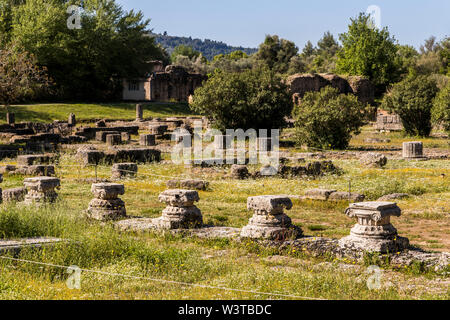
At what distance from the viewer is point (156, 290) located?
7371 millimetres

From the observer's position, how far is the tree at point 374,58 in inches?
2537

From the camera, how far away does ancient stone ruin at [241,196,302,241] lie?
10016 millimetres

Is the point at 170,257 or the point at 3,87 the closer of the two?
the point at 170,257

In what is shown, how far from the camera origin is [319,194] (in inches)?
624

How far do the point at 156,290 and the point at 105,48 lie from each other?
153ft

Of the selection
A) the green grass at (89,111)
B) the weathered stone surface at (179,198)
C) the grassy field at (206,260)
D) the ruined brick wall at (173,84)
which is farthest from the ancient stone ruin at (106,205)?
the ruined brick wall at (173,84)

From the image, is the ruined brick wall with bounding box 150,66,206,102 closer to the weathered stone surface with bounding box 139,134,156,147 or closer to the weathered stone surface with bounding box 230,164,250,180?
the weathered stone surface with bounding box 139,134,156,147

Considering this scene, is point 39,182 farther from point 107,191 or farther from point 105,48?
point 105,48

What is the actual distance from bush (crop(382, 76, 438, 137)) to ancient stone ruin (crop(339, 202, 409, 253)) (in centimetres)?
2458

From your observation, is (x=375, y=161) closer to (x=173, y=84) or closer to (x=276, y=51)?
(x=173, y=84)

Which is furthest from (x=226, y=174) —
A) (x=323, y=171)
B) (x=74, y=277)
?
(x=74, y=277)

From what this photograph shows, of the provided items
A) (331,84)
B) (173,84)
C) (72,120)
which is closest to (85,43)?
(173,84)

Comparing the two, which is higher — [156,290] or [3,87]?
[3,87]

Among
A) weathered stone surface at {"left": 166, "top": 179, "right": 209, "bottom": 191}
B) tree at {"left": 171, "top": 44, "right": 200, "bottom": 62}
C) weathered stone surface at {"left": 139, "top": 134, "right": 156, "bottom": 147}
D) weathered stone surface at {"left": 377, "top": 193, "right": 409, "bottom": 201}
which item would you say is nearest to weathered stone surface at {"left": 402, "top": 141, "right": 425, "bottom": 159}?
weathered stone surface at {"left": 377, "top": 193, "right": 409, "bottom": 201}
